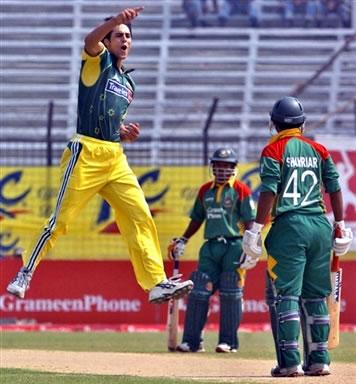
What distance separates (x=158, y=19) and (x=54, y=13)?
240 centimetres

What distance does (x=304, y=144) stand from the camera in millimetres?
8781

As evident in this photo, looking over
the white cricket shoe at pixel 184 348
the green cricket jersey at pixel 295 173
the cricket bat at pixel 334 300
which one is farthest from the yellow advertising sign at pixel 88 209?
the green cricket jersey at pixel 295 173

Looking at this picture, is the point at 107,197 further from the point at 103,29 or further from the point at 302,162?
the point at 302,162

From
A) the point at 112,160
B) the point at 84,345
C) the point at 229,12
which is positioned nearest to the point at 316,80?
the point at 229,12

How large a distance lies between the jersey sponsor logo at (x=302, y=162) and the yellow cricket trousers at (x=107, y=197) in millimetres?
1501

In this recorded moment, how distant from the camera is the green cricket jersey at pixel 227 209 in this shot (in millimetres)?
12570

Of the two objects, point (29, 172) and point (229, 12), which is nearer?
point (29, 172)

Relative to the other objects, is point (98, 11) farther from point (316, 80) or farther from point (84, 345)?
point (84, 345)

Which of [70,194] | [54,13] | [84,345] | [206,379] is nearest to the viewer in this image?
[206,379]

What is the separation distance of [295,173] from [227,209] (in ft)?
13.0

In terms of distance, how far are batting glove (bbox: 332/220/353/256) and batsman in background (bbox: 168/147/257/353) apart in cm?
358

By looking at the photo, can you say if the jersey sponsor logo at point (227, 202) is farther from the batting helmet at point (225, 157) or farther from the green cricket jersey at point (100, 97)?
the green cricket jersey at point (100, 97)

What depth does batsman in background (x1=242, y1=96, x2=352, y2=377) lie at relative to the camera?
859cm

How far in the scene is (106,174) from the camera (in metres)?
9.52
